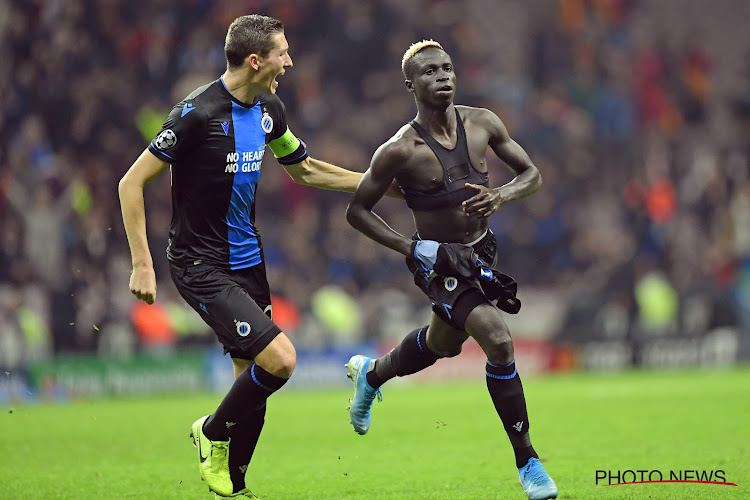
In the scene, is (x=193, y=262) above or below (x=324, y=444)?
above

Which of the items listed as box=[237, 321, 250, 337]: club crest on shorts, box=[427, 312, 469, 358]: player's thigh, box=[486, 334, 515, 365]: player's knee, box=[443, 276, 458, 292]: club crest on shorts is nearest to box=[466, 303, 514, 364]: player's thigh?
box=[486, 334, 515, 365]: player's knee

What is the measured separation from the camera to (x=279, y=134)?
6.61 m

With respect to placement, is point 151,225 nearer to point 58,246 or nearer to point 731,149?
point 58,246

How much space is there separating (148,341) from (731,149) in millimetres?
12016

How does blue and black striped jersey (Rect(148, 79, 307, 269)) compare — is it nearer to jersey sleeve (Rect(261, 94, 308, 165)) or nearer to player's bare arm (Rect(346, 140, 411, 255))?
jersey sleeve (Rect(261, 94, 308, 165))

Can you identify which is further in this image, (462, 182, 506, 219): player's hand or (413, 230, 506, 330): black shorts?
(413, 230, 506, 330): black shorts

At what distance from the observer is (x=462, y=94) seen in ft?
60.8

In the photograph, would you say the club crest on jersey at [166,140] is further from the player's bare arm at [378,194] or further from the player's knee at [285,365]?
the player's knee at [285,365]

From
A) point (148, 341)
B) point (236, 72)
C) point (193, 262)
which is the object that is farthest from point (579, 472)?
point (148, 341)

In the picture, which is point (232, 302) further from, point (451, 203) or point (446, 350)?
point (446, 350)

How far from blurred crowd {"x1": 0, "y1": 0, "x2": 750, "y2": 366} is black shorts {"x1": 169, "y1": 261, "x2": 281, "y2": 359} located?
27.0ft

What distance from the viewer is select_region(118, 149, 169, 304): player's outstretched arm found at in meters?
5.79

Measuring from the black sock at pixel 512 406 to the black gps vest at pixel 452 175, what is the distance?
1.00m

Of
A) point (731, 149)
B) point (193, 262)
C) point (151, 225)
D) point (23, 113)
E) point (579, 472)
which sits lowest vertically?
point (579, 472)
